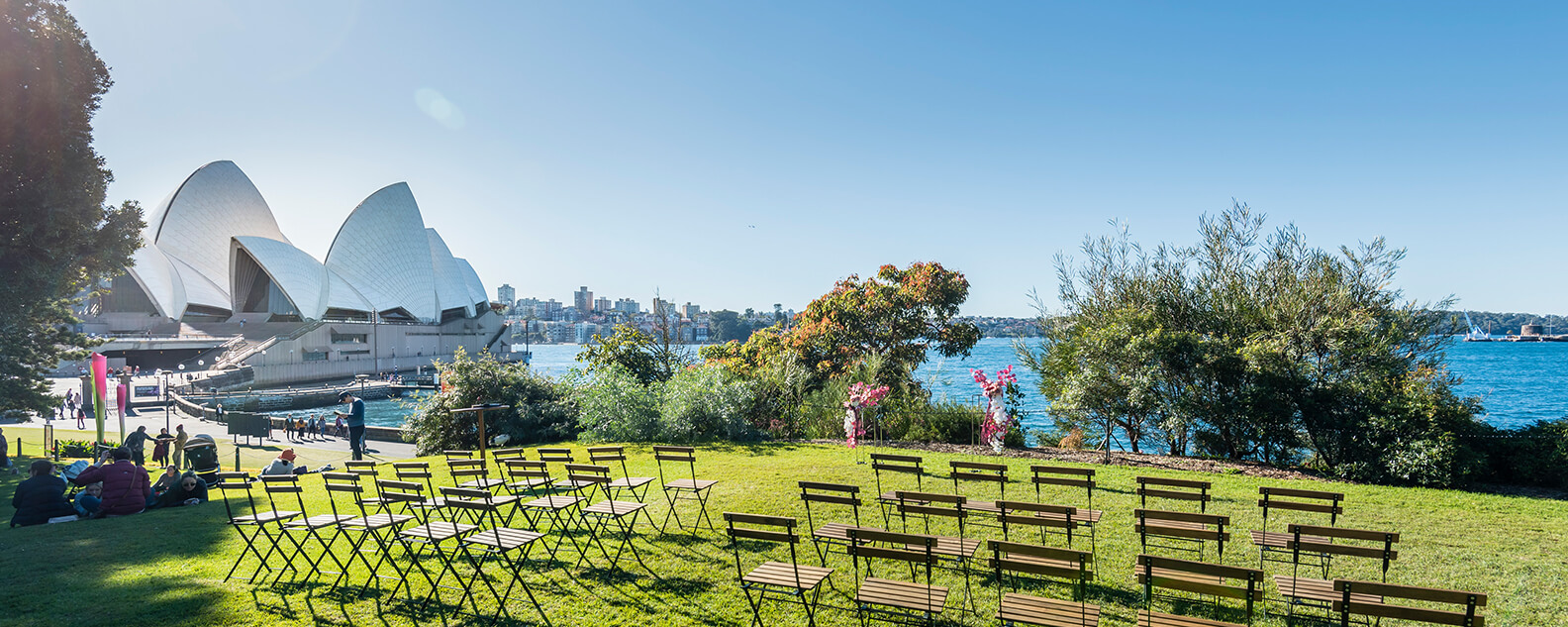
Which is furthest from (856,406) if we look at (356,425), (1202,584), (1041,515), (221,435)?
(221,435)

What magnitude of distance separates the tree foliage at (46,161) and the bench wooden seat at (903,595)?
55.7 ft

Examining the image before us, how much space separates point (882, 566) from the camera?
20.6 feet

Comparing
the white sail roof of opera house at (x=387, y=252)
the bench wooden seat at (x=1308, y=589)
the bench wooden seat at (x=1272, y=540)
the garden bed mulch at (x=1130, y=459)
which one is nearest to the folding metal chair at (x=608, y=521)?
the bench wooden seat at (x=1308, y=589)

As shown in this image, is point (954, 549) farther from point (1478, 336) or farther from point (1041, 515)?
point (1478, 336)

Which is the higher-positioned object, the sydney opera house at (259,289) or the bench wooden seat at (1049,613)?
the sydney opera house at (259,289)

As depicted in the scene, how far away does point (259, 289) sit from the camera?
69.7m

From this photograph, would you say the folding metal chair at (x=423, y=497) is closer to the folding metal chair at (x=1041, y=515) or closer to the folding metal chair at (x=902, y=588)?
the folding metal chair at (x=902, y=588)

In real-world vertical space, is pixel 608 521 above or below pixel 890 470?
below

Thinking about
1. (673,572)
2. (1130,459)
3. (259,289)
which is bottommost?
(1130,459)

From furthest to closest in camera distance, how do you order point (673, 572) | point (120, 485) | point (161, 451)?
point (161, 451) < point (120, 485) < point (673, 572)

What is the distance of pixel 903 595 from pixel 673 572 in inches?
93.6

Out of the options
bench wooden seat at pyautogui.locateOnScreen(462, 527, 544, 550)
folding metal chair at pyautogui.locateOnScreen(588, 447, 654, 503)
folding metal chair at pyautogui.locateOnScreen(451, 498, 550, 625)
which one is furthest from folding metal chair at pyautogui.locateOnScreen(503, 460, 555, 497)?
bench wooden seat at pyautogui.locateOnScreen(462, 527, 544, 550)

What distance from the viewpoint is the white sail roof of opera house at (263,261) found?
61.8 metres

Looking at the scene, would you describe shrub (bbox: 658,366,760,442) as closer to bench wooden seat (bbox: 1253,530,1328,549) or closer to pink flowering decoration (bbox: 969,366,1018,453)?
pink flowering decoration (bbox: 969,366,1018,453)
